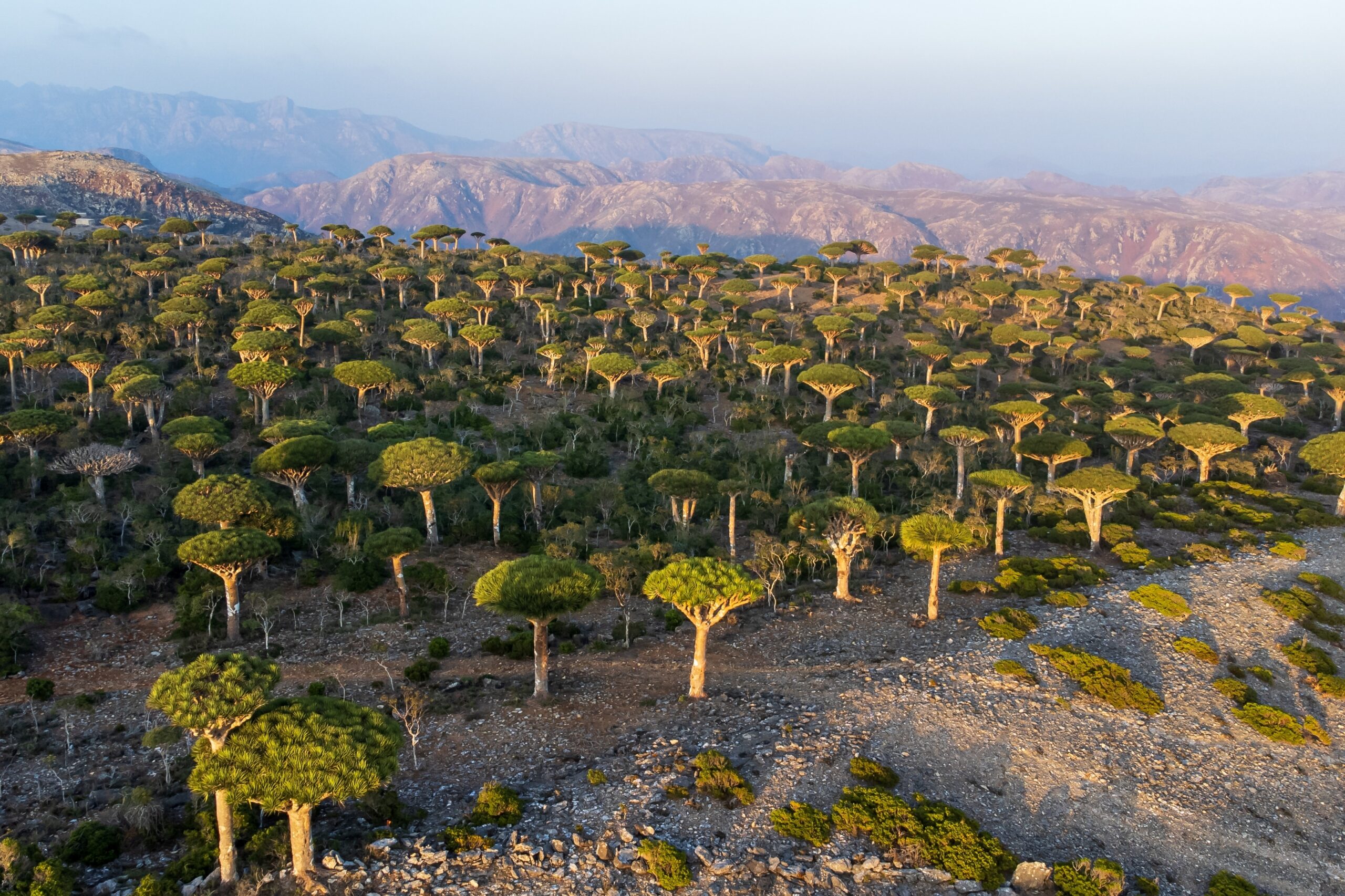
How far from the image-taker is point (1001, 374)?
78.2 meters

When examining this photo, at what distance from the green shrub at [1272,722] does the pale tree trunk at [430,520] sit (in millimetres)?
35330

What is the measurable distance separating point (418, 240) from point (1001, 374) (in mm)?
76913

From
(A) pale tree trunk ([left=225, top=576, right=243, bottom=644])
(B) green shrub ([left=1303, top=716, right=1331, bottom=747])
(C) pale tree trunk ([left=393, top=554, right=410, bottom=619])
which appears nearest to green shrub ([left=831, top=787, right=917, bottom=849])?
(B) green shrub ([left=1303, top=716, right=1331, bottom=747])

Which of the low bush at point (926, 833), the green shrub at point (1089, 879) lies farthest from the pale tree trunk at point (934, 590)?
the green shrub at point (1089, 879)

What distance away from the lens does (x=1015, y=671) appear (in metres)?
25.2

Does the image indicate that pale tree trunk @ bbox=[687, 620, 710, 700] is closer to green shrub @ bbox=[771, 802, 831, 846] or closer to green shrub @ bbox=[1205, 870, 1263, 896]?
green shrub @ bbox=[771, 802, 831, 846]

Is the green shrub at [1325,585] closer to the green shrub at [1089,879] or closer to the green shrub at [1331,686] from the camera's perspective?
the green shrub at [1331,686]

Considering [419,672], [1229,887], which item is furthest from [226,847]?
[1229,887]

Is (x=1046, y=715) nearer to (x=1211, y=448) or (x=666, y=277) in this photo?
(x=1211, y=448)

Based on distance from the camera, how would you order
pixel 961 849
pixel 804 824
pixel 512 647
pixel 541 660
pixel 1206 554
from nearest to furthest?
pixel 961 849 → pixel 804 824 → pixel 541 660 → pixel 512 647 → pixel 1206 554

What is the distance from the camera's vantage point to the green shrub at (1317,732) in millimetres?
22511

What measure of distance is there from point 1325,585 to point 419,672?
41763 millimetres

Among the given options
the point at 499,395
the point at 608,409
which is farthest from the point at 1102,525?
the point at 499,395

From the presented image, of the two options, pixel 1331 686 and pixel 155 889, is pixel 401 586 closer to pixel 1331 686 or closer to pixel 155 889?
pixel 155 889
